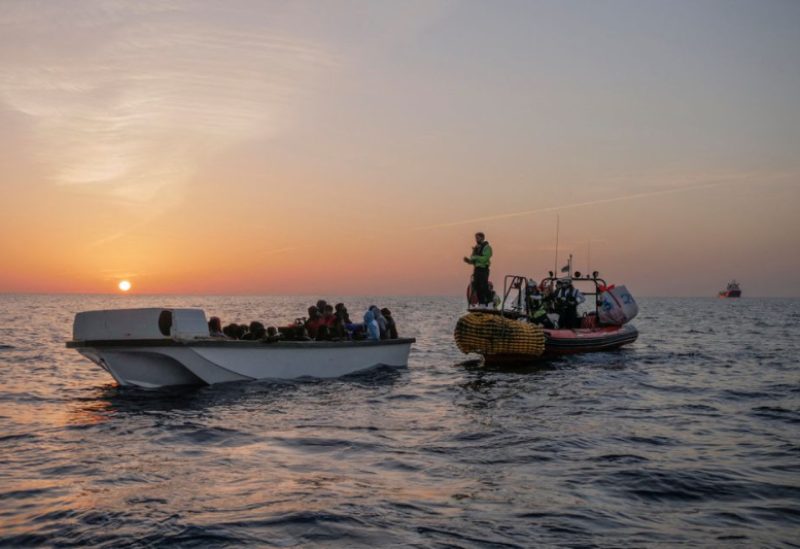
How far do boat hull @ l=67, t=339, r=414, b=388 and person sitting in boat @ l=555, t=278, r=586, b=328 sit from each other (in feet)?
39.7

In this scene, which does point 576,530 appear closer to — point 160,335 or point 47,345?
point 160,335

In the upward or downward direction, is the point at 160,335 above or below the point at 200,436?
Result: above

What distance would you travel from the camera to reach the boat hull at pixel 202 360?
574 inches

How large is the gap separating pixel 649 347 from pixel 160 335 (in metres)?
26.8

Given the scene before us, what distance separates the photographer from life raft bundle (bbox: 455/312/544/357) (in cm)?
2242

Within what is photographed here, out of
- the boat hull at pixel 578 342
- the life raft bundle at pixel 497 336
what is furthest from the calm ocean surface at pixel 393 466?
the boat hull at pixel 578 342

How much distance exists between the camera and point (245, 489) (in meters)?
8.09

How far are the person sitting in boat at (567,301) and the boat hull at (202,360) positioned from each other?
12106 mm

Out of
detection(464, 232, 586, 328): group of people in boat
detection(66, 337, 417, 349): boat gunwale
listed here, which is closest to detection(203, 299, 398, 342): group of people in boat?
detection(66, 337, 417, 349): boat gunwale

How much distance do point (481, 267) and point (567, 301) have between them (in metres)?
6.05

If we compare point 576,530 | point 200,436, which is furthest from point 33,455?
point 576,530

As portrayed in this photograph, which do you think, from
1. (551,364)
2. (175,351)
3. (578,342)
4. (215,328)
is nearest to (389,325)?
(215,328)

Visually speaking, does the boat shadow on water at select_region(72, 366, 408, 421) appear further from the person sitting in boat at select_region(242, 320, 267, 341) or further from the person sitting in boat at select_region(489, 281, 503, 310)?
the person sitting in boat at select_region(489, 281, 503, 310)

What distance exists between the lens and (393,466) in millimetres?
9438
